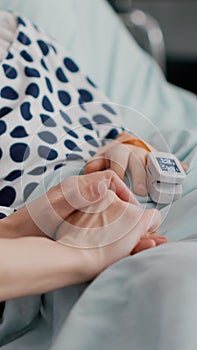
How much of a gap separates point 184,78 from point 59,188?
5.31 ft

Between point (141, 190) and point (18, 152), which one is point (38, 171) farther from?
point (141, 190)

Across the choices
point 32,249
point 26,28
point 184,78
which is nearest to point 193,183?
point 32,249

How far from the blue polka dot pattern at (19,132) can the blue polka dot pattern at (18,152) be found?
0.02 metres

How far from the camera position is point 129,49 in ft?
5.61

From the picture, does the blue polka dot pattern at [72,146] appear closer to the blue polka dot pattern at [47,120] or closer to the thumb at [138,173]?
the blue polka dot pattern at [47,120]

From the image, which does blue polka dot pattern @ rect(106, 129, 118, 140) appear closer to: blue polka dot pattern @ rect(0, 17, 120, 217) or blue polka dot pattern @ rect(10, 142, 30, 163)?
blue polka dot pattern @ rect(0, 17, 120, 217)

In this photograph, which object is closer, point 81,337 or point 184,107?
point 81,337

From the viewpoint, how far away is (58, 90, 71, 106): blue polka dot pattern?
1.27 metres

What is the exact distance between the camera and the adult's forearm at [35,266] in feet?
2.50

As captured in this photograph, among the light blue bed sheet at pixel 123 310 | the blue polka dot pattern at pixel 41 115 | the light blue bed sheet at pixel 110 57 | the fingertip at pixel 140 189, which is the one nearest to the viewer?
the light blue bed sheet at pixel 123 310

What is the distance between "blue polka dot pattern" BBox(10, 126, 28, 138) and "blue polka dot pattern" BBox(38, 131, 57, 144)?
4cm

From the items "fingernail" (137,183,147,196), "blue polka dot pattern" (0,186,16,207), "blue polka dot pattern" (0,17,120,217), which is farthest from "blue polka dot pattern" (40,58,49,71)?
"fingernail" (137,183,147,196)

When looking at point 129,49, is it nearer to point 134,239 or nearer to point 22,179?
point 22,179

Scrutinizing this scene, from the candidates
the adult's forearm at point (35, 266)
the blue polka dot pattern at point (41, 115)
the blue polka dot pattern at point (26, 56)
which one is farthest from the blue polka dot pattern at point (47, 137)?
the adult's forearm at point (35, 266)
